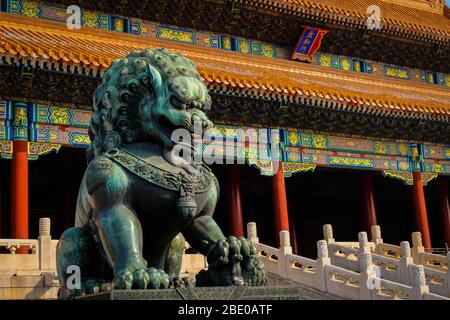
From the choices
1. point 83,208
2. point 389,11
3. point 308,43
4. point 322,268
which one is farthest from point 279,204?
point 83,208

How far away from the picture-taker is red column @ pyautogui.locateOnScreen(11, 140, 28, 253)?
10820 millimetres

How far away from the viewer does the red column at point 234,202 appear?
13.3 meters

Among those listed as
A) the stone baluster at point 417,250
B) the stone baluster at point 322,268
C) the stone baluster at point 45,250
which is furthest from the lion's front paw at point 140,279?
the stone baluster at point 417,250

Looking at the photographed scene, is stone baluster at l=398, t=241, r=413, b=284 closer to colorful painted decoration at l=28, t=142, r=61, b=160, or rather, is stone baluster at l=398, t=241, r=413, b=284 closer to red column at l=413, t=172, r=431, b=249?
red column at l=413, t=172, r=431, b=249

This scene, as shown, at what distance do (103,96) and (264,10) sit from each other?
41.7 feet

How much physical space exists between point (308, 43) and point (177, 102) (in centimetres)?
1367

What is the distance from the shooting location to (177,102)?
3.65m

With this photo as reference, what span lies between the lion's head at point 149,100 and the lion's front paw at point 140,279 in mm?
782

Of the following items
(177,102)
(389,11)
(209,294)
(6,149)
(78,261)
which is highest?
(389,11)

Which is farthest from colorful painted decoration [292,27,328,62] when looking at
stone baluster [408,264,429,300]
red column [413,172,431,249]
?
stone baluster [408,264,429,300]

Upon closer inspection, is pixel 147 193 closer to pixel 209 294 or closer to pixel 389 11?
pixel 209 294

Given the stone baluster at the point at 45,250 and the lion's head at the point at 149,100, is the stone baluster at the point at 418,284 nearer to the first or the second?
the stone baluster at the point at 45,250

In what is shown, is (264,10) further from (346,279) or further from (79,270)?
(79,270)
